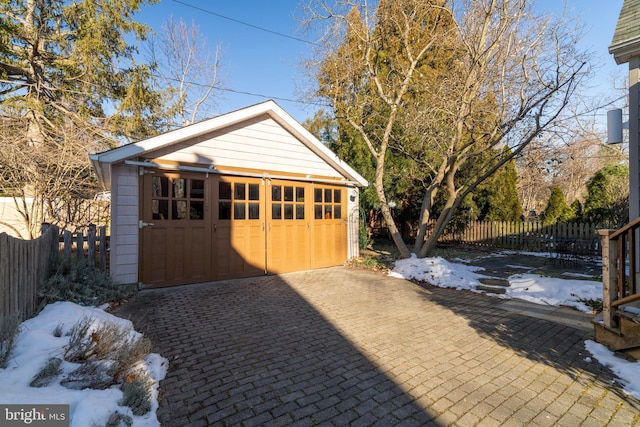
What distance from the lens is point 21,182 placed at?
8805 mm

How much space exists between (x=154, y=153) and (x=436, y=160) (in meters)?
7.38

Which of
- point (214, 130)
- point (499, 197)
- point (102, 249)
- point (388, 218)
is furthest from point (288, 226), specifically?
point (499, 197)

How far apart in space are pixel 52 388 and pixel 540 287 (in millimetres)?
A: 6988

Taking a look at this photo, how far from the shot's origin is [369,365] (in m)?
3.06

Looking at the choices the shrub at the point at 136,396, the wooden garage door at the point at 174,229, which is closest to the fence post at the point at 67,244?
the wooden garage door at the point at 174,229

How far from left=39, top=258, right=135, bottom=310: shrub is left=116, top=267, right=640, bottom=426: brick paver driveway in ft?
1.43

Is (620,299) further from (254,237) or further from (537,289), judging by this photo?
(254,237)

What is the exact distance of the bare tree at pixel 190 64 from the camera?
54.9 ft

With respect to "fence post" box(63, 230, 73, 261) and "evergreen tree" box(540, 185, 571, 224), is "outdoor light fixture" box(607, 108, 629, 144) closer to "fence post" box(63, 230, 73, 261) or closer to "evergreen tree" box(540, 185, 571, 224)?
"fence post" box(63, 230, 73, 261)

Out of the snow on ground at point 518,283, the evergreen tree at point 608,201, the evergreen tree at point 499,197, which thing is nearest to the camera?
the snow on ground at point 518,283

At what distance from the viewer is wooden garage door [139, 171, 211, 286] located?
5.82 metres

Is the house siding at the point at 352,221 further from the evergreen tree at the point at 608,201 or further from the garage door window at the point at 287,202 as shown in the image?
the evergreen tree at the point at 608,201

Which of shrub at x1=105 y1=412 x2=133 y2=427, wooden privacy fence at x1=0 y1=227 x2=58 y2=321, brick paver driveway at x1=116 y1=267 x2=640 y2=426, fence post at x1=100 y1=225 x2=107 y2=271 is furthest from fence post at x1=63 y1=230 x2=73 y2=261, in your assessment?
shrub at x1=105 y1=412 x2=133 y2=427

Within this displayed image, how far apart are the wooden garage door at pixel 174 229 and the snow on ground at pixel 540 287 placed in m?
4.52
